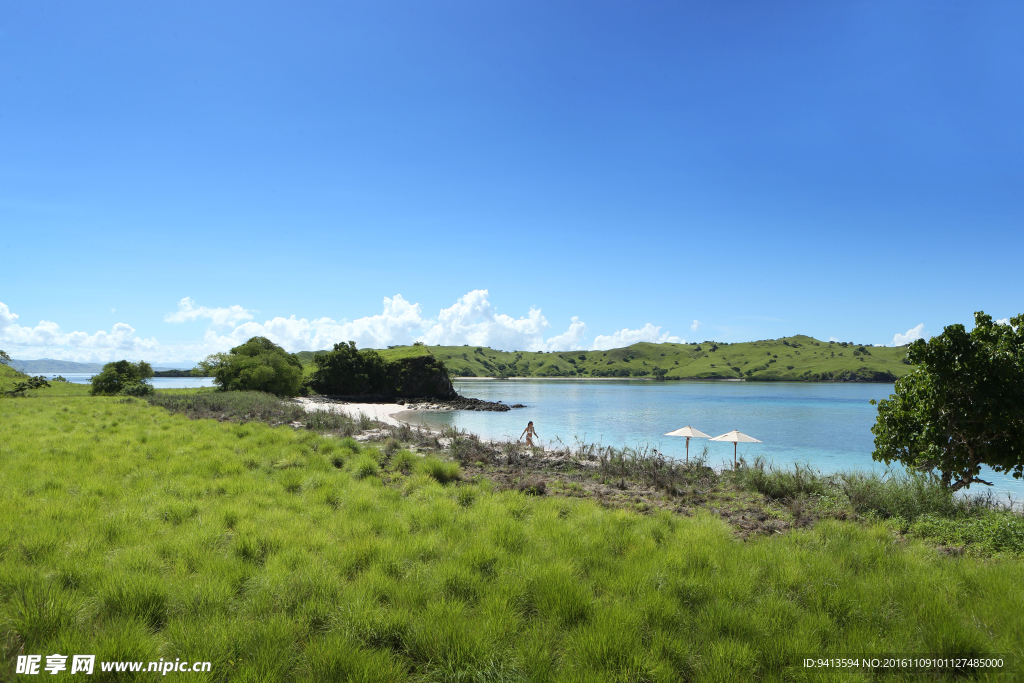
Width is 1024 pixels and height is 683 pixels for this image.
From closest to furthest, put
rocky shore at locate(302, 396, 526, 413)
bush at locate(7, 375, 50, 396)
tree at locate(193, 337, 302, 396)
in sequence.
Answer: bush at locate(7, 375, 50, 396) → tree at locate(193, 337, 302, 396) → rocky shore at locate(302, 396, 526, 413)

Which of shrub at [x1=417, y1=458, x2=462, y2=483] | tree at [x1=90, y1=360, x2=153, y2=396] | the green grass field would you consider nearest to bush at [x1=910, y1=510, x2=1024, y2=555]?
the green grass field

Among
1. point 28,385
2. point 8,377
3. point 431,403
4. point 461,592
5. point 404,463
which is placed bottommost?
point 431,403

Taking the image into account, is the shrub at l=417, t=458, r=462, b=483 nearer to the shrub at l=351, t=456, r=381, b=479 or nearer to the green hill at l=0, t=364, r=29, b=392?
the shrub at l=351, t=456, r=381, b=479

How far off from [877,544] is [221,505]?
11279mm

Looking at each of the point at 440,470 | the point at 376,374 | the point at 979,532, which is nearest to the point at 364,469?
the point at 440,470

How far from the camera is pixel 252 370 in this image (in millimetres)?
65875

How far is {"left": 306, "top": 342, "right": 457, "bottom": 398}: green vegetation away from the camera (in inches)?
3740

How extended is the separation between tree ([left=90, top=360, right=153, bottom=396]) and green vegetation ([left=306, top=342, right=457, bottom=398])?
41555 millimetres

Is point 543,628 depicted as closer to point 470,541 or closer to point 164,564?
point 470,541

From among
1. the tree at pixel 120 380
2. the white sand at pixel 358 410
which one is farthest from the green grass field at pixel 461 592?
the tree at pixel 120 380

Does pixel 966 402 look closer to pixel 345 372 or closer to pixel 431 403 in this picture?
pixel 431 403

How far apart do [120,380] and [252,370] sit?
658 inches

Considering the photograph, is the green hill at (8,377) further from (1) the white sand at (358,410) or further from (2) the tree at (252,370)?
(1) the white sand at (358,410)

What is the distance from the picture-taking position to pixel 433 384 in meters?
98.9
